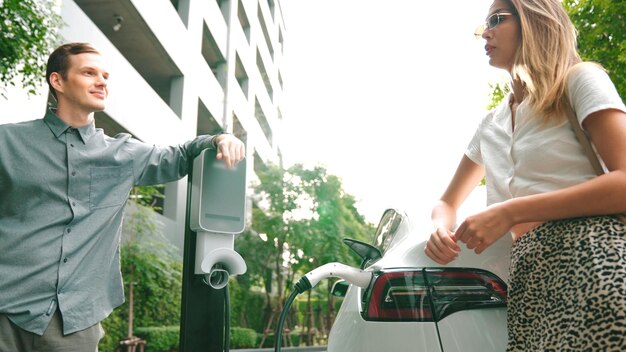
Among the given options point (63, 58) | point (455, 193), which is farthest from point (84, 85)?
point (455, 193)

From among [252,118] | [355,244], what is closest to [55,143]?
[355,244]

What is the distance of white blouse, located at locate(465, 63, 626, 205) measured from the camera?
1.14m

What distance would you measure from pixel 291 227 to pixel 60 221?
50.6 ft

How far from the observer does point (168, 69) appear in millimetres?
15391

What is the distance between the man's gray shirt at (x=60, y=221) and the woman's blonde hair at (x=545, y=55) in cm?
106

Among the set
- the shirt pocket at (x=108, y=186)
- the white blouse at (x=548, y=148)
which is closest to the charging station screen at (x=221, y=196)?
the shirt pocket at (x=108, y=186)

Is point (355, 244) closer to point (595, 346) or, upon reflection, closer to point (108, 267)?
point (108, 267)

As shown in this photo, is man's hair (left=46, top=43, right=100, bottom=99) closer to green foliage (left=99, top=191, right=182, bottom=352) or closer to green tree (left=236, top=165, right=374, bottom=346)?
green foliage (left=99, top=191, right=182, bottom=352)

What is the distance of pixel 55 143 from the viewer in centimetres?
175

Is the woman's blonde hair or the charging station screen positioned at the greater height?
the woman's blonde hair

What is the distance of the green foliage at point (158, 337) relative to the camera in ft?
34.0

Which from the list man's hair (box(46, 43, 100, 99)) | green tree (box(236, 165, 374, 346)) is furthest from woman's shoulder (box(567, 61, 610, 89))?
green tree (box(236, 165, 374, 346))

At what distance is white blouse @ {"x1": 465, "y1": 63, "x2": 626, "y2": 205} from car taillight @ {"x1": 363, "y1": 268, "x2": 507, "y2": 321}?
0.70 feet

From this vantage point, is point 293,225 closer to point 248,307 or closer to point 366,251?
point 248,307
